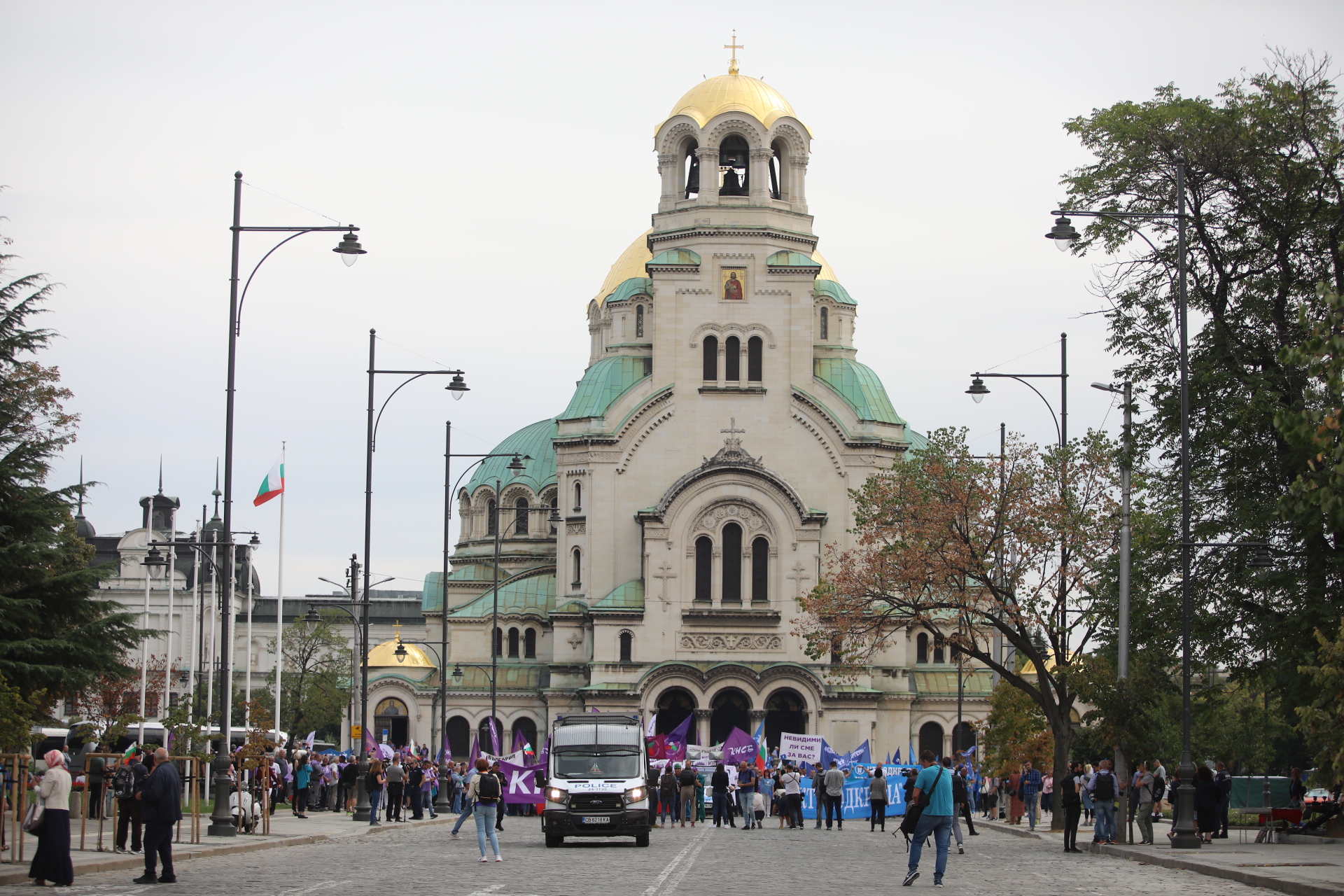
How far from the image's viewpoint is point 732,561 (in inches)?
3110

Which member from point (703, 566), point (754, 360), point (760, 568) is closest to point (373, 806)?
point (703, 566)

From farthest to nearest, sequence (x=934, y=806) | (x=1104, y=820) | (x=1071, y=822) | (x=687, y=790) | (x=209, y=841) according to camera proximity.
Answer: (x=687, y=790) < (x=1104, y=820) < (x=1071, y=822) < (x=209, y=841) < (x=934, y=806)

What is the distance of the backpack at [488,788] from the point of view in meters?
30.1

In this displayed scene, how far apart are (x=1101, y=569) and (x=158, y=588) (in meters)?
85.5

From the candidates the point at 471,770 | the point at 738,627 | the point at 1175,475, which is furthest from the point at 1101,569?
the point at 738,627

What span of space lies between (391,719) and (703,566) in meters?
18.7

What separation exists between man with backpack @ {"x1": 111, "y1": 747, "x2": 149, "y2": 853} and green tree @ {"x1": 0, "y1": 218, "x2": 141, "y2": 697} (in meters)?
10.2

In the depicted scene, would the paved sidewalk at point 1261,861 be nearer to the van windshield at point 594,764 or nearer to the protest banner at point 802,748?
the van windshield at point 594,764

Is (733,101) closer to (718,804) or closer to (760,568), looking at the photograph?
(760,568)

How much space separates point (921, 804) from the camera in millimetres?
24719

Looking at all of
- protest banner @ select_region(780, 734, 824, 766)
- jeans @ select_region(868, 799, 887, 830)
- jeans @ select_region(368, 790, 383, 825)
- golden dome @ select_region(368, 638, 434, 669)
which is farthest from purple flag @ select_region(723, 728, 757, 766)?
golden dome @ select_region(368, 638, 434, 669)

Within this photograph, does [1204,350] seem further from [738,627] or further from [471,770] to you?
[738,627]

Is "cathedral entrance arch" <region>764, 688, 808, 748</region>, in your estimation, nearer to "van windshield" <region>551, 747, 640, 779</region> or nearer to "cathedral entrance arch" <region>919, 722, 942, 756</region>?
"cathedral entrance arch" <region>919, 722, 942, 756</region>

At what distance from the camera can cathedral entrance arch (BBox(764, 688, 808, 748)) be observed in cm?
7700
